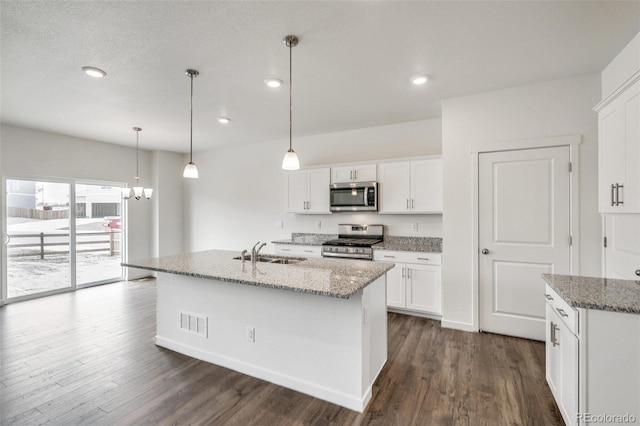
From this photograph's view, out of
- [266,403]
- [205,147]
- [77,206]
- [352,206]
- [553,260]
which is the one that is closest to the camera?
[266,403]

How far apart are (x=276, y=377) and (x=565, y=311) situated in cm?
207

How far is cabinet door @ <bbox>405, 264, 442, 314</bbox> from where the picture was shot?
3.65 m

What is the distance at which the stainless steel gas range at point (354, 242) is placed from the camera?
4.06 meters

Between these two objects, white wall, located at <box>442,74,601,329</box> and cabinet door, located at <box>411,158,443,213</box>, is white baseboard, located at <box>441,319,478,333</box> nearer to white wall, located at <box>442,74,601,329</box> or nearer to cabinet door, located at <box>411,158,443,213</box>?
white wall, located at <box>442,74,601,329</box>

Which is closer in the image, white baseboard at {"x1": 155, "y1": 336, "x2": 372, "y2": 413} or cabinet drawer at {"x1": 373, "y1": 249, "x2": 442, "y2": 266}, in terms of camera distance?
white baseboard at {"x1": 155, "y1": 336, "x2": 372, "y2": 413}

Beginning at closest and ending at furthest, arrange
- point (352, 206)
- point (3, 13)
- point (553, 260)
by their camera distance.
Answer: point (3, 13) < point (553, 260) < point (352, 206)

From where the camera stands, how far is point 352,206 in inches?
173

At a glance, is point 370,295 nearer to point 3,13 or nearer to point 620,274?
point 620,274

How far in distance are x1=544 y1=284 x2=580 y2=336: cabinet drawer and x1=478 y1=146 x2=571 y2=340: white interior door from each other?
3.80ft

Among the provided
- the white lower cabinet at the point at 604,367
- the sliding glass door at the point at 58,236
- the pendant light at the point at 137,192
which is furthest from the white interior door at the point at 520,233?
the sliding glass door at the point at 58,236

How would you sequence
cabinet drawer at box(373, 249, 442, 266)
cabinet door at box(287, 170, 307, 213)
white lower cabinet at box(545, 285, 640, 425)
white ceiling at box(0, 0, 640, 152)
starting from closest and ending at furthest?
1. white lower cabinet at box(545, 285, 640, 425)
2. white ceiling at box(0, 0, 640, 152)
3. cabinet drawer at box(373, 249, 442, 266)
4. cabinet door at box(287, 170, 307, 213)

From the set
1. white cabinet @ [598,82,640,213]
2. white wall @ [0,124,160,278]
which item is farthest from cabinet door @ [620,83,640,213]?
white wall @ [0,124,160,278]

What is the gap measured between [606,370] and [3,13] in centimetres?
422

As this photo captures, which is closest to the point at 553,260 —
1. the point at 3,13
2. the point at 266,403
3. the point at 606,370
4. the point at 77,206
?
the point at 606,370
